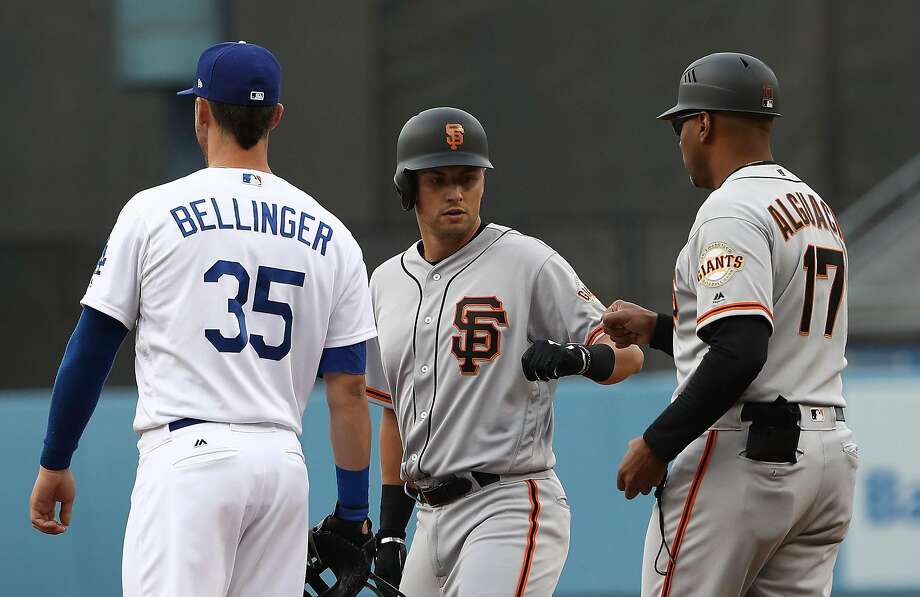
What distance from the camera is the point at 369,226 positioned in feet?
53.3

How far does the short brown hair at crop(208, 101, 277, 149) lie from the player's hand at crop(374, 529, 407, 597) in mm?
1534

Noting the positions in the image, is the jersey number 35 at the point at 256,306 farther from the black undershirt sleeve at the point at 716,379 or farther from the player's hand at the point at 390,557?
the player's hand at the point at 390,557

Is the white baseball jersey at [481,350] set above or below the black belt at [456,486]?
above

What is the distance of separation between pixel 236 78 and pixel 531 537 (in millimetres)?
1619

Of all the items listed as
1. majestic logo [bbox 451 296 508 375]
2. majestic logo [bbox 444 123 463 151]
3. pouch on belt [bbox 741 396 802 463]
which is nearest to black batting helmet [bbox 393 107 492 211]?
majestic logo [bbox 444 123 463 151]

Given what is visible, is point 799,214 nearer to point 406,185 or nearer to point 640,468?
point 640,468

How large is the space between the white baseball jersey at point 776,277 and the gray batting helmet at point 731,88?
198 mm

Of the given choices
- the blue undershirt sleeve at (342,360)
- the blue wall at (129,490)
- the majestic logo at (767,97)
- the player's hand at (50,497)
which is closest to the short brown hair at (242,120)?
the blue undershirt sleeve at (342,360)

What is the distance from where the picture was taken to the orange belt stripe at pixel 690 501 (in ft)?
12.6

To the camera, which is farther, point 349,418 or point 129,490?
point 129,490

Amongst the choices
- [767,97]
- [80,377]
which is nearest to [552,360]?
[767,97]

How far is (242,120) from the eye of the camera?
12.4 feet

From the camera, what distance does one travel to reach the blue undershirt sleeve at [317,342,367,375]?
Result: 3859 mm

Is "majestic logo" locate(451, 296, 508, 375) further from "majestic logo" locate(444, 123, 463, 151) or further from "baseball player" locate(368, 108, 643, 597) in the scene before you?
"majestic logo" locate(444, 123, 463, 151)
